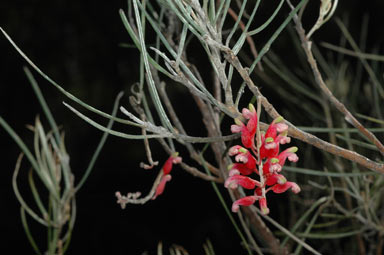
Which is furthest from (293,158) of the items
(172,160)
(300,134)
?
(172,160)

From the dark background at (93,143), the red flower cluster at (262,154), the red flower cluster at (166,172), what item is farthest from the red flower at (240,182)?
the dark background at (93,143)

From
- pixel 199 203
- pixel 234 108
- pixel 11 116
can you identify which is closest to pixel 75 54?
pixel 11 116

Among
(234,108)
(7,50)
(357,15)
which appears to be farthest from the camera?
(7,50)

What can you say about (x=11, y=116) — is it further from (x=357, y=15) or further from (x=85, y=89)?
(x=357, y=15)

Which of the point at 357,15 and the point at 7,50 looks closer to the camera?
the point at 357,15

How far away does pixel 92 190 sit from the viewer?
1.10 m

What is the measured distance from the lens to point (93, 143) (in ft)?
3.66

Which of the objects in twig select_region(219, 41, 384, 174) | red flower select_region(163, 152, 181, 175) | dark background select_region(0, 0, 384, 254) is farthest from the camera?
dark background select_region(0, 0, 384, 254)

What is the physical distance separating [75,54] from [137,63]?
14cm

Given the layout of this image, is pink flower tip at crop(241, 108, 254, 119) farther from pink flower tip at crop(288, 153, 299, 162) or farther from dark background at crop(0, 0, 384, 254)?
dark background at crop(0, 0, 384, 254)

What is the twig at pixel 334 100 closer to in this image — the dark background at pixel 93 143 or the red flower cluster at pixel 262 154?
the red flower cluster at pixel 262 154

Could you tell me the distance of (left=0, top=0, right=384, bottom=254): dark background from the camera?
1060 mm

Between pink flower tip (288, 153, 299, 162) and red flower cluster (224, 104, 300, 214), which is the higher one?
red flower cluster (224, 104, 300, 214)

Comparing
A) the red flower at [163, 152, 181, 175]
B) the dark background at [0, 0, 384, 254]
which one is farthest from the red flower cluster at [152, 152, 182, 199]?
the dark background at [0, 0, 384, 254]
